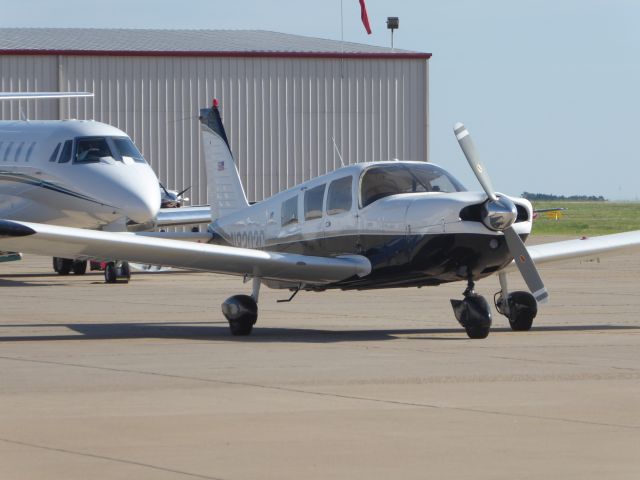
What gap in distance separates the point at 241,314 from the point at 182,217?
50.7 feet

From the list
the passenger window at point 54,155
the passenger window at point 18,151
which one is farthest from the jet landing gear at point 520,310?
the passenger window at point 18,151

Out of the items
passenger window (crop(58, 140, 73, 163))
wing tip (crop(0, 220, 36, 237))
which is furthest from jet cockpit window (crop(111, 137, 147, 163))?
wing tip (crop(0, 220, 36, 237))

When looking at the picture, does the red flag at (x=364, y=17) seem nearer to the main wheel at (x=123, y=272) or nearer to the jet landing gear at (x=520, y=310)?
the main wheel at (x=123, y=272)

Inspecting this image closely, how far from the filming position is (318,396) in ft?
34.2

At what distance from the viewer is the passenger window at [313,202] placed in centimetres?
1655

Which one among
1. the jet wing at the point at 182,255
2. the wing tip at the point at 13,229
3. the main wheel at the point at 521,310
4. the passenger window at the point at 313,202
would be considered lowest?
the main wheel at the point at 521,310

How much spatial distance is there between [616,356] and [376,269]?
325 centimetres

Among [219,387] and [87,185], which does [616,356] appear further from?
[87,185]

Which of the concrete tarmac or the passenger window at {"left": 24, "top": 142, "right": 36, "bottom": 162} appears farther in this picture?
the passenger window at {"left": 24, "top": 142, "right": 36, "bottom": 162}

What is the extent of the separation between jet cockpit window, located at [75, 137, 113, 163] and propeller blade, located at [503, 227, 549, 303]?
14015 millimetres

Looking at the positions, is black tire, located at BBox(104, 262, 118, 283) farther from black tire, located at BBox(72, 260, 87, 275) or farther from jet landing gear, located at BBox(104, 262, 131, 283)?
black tire, located at BBox(72, 260, 87, 275)

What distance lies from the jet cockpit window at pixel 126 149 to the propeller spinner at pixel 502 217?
43.7 ft

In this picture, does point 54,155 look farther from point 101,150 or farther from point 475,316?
point 475,316

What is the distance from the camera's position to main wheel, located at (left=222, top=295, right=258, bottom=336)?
1596cm
